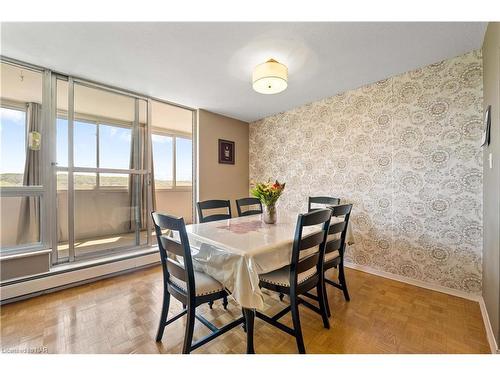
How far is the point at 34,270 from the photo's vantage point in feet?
7.09

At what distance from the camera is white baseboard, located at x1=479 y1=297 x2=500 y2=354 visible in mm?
1362

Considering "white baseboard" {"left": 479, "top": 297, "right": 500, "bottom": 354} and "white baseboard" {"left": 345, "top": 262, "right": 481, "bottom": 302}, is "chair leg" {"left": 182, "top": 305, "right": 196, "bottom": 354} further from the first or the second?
"white baseboard" {"left": 345, "top": 262, "right": 481, "bottom": 302}

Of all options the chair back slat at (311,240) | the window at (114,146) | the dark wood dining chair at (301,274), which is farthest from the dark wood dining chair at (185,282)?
the window at (114,146)

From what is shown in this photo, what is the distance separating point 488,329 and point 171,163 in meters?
5.25

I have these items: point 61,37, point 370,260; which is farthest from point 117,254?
point 370,260

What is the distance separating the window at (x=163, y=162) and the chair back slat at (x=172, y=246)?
3391 millimetres

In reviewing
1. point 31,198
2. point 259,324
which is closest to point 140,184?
point 31,198

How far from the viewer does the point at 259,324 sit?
170cm

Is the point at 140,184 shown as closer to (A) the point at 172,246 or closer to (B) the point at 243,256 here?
(A) the point at 172,246

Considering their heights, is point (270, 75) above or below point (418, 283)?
above

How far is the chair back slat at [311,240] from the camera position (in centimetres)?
138

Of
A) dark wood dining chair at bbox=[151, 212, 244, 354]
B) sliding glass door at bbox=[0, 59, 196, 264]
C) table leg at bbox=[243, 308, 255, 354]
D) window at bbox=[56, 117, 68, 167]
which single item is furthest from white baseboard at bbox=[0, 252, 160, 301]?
table leg at bbox=[243, 308, 255, 354]

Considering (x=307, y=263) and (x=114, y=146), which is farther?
(x=114, y=146)
